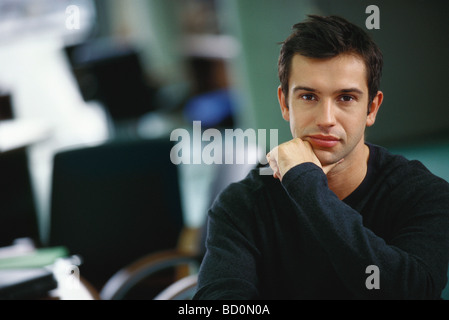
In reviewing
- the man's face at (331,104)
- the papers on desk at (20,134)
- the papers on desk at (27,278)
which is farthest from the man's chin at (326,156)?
the papers on desk at (20,134)

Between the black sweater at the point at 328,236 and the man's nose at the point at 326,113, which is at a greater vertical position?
the man's nose at the point at 326,113

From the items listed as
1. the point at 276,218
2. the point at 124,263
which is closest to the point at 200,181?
the point at 124,263

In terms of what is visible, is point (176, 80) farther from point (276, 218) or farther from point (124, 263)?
point (276, 218)

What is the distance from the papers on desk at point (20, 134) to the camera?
2.73 metres

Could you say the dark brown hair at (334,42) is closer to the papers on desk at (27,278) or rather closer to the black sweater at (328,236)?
the black sweater at (328,236)

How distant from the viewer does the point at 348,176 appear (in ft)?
2.69

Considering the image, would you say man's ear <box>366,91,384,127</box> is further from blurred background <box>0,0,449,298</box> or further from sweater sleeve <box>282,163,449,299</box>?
sweater sleeve <box>282,163,449,299</box>

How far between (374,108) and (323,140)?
108mm

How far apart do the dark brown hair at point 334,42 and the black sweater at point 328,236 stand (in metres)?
0.14

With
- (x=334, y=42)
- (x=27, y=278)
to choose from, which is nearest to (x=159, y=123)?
(x=27, y=278)

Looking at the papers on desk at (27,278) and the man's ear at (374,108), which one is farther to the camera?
the papers on desk at (27,278)

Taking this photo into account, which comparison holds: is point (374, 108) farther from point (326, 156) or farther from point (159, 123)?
point (159, 123)
